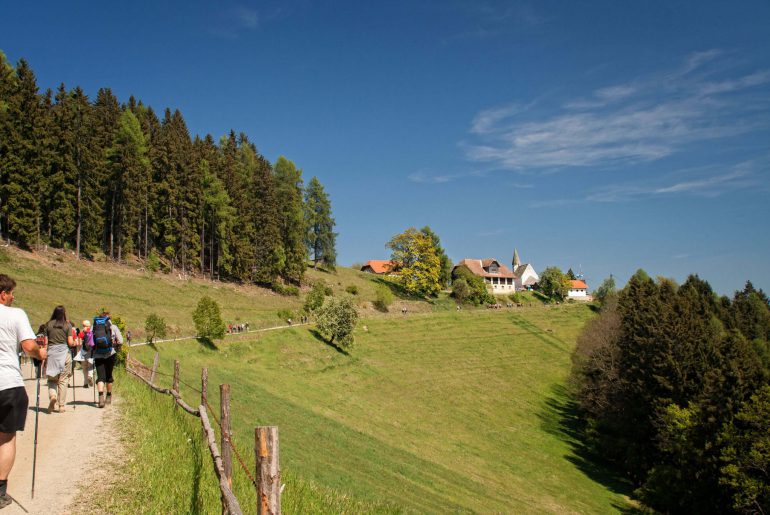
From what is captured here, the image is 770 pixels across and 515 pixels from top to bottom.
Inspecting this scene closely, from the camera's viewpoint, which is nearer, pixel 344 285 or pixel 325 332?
pixel 325 332

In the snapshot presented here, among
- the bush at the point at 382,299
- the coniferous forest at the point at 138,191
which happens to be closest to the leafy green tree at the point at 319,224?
the coniferous forest at the point at 138,191

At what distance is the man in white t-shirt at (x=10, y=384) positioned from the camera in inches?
257

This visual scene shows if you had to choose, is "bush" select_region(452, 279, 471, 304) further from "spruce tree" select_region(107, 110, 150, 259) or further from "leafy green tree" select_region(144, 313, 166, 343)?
"leafy green tree" select_region(144, 313, 166, 343)

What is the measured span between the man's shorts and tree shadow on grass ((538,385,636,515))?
35479 mm

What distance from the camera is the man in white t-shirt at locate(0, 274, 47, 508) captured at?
21.4 feet

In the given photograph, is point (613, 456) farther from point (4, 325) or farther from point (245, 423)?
point (4, 325)

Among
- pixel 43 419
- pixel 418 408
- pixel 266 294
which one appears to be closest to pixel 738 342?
pixel 418 408

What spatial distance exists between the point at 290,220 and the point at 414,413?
4808 cm

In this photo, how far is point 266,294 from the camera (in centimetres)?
7181

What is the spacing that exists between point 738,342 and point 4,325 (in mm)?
40198

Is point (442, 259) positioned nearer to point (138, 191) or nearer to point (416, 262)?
point (416, 262)

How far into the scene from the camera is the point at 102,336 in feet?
44.4

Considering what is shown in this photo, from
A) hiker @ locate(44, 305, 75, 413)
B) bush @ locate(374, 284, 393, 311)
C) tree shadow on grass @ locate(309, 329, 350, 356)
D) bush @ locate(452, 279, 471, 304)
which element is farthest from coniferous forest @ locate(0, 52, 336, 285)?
hiker @ locate(44, 305, 75, 413)

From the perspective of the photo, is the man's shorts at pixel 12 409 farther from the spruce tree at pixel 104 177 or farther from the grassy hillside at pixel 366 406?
the spruce tree at pixel 104 177
